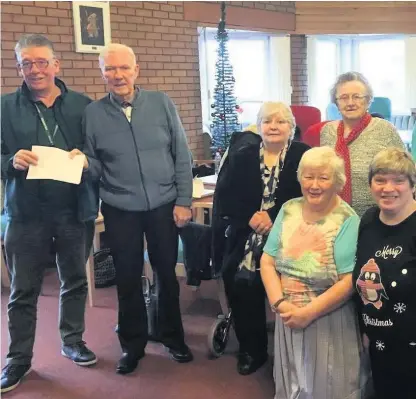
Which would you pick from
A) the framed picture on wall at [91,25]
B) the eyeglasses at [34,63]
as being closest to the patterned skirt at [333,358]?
the eyeglasses at [34,63]

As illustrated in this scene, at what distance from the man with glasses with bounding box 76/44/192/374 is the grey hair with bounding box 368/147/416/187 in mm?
902

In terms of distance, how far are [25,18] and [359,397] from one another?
148 inches

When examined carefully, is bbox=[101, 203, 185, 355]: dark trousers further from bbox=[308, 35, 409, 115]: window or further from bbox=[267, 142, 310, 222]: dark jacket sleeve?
bbox=[308, 35, 409, 115]: window

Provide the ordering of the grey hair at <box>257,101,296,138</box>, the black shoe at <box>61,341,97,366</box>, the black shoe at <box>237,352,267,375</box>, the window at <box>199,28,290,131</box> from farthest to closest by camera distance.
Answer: the window at <box>199,28,290,131</box> → the black shoe at <box>61,341,97,366</box> → the black shoe at <box>237,352,267,375</box> → the grey hair at <box>257,101,296,138</box>

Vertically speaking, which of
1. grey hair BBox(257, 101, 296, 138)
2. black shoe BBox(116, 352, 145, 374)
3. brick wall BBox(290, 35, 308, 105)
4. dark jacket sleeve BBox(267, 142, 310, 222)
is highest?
brick wall BBox(290, 35, 308, 105)

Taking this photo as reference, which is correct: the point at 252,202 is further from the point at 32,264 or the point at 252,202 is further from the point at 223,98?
the point at 223,98

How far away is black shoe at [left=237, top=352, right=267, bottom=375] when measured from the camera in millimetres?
2455

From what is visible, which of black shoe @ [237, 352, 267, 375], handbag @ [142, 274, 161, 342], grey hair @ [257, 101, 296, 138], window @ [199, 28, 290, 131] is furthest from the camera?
window @ [199, 28, 290, 131]

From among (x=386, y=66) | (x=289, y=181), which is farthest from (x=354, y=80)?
(x=386, y=66)

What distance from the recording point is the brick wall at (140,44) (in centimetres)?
431

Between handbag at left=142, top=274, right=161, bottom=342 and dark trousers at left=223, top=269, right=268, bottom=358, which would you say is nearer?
dark trousers at left=223, top=269, right=268, bottom=358

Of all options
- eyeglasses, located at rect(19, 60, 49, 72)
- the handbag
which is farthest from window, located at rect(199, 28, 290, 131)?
eyeglasses, located at rect(19, 60, 49, 72)

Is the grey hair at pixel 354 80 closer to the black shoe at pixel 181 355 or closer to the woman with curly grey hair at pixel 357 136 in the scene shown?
the woman with curly grey hair at pixel 357 136

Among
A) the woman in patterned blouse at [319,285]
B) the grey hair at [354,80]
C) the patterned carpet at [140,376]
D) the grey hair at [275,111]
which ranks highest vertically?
the grey hair at [354,80]
